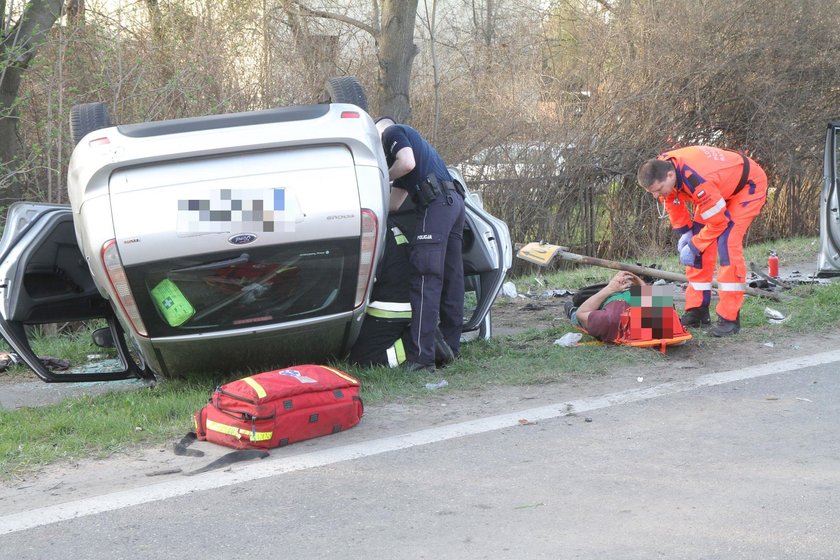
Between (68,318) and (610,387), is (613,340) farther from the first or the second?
(68,318)

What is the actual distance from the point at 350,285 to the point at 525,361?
1.59 m

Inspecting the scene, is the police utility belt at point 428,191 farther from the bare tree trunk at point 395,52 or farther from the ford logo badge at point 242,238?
the bare tree trunk at point 395,52

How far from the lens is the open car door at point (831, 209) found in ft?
29.9

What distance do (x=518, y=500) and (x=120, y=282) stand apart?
2394 mm

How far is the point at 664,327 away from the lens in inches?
255

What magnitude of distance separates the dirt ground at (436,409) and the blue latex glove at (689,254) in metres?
0.70

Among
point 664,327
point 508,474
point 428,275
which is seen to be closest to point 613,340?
point 664,327

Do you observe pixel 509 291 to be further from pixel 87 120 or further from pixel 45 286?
pixel 87 120

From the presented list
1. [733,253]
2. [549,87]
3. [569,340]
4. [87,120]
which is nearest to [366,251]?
[87,120]

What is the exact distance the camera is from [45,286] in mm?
6051

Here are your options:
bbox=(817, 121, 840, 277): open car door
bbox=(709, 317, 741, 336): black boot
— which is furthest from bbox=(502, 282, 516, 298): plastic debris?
bbox=(817, 121, 840, 277): open car door

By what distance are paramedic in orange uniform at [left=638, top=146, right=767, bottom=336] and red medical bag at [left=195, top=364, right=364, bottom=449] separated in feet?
10.5

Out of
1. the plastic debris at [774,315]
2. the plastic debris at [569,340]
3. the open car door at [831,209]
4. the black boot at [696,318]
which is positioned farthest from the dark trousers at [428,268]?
the open car door at [831,209]

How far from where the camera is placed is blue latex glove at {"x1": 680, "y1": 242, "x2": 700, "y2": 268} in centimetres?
729
